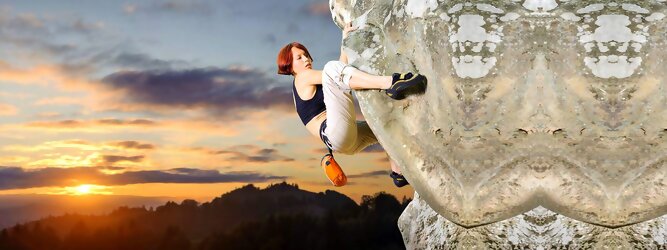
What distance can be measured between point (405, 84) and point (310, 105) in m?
0.98

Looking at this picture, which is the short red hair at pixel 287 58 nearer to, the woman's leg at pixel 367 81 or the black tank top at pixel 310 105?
the black tank top at pixel 310 105

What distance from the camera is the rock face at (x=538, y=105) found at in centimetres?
396

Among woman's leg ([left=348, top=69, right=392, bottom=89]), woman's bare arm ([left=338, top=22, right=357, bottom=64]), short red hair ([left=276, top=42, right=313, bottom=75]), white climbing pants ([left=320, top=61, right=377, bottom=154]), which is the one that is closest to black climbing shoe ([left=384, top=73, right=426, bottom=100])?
woman's leg ([left=348, top=69, right=392, bottom=89])

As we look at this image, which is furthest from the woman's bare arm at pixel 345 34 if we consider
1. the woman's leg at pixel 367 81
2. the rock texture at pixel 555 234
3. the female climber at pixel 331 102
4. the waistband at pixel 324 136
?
the rock texture at pixel 555 234

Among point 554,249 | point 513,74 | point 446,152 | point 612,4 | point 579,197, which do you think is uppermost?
point 612,4

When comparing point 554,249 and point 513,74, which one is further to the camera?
point 554,249

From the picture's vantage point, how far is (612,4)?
399cm

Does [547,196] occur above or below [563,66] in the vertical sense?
below

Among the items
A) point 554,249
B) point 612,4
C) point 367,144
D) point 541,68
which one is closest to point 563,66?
point 541,68

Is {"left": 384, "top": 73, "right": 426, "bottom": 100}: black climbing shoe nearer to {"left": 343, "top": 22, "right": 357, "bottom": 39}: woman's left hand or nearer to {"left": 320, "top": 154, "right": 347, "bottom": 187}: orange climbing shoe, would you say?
{"left": 343, "top": 22, "right": 357, "bottom": 39}: woman's left hand

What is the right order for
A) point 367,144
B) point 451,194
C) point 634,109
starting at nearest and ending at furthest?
1. point 634,109
2. point 451,194
3. point 367,144

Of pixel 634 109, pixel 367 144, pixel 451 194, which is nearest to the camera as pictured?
pixel 634 109

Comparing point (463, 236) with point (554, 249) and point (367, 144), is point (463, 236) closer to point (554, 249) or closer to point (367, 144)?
point (554, 249)

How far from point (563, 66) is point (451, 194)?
885 mm
